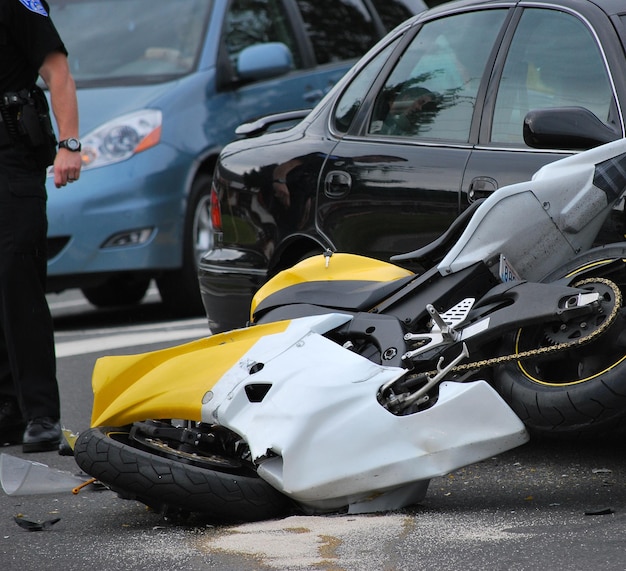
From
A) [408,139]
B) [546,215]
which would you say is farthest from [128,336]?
[546,215]

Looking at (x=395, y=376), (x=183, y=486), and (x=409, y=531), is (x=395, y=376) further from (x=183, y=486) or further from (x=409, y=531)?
(x=183, y=486)

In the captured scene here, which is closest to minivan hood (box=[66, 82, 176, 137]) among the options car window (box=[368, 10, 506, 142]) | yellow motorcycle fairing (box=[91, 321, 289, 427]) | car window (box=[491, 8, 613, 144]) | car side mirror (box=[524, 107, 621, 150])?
car window (box=[368, 10, 506, 142])

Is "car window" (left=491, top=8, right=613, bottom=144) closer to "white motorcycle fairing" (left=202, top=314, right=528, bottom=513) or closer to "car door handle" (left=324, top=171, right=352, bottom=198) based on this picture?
"car door handle" (left=324, top=171, right=352, bottom=198)

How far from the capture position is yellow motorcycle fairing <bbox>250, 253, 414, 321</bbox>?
4.49 metres

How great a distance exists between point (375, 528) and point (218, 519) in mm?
563

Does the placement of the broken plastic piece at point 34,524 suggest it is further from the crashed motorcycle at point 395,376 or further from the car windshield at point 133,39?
the car windshield at point 133,39

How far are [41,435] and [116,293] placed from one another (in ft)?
15.3

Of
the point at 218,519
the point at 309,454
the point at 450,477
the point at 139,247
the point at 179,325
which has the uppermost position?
the point at 309,454

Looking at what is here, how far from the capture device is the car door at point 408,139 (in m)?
4.96

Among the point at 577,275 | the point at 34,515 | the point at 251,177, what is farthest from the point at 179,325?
the point at 577,275

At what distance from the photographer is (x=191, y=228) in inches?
345

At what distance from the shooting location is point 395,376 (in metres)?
3.98

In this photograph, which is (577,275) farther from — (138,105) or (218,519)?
(138,105)

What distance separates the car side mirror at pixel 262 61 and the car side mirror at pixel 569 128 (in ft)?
14.3
